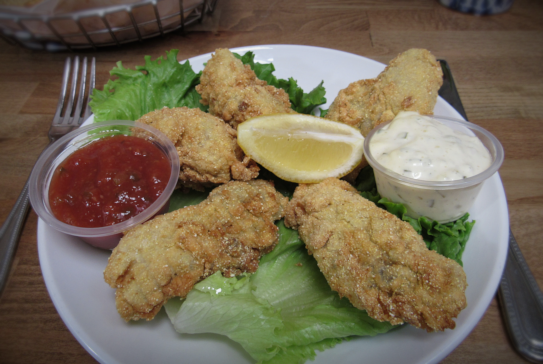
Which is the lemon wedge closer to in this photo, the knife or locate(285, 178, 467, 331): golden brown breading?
locate(285, 178, 467, 331): golden brown breading

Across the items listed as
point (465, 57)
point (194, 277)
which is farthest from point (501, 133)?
point (194, 277)

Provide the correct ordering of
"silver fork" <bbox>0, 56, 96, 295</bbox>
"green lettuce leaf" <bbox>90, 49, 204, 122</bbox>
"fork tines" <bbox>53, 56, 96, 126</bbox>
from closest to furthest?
"silver fork" <bbox>0, 56, 96, 295</bbox>, "green lettuce leaf" <bbox>90, 49, 204, 122</bbox>, "fork tines" <bbox>53, 56, 96, 126</bbox>

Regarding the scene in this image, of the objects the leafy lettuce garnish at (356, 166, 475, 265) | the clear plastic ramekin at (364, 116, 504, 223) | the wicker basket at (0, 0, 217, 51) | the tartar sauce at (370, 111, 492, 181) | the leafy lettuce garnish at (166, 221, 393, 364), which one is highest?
the wicker basket at (0, 0, 217, 51)

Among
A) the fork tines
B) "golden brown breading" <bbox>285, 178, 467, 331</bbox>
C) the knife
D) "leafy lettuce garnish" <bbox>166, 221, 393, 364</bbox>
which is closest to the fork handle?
the fork tines

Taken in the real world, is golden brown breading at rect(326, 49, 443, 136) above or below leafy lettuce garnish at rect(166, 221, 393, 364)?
above

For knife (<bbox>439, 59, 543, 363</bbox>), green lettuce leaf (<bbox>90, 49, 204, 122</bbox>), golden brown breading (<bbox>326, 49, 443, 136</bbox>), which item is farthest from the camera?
green lettuce leaf (<bbox>90, 49, 204, 122</bbox>)

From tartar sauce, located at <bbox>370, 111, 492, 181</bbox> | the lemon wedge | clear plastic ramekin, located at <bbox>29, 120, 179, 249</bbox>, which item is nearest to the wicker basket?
clear plastic ramekin, located at <bbox>29, 120, 179, 249</bbox>

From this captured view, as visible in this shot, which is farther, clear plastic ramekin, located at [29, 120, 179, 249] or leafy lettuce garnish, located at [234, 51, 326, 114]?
leafy lettuce garnish, located at [234, 51, 326, 114]

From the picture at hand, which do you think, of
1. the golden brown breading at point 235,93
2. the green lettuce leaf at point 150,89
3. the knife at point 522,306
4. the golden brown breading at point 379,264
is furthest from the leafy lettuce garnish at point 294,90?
the knife at point 522,306
